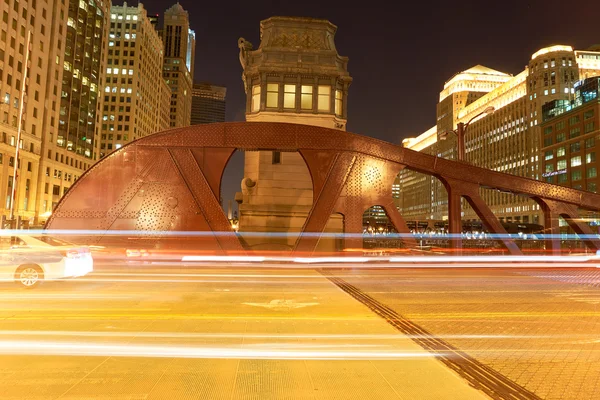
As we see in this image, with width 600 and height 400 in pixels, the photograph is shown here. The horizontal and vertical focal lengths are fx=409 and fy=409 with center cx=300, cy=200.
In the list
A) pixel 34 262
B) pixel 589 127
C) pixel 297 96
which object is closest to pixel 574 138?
pixel 589 127

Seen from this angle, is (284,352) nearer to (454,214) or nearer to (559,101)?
(454,214)

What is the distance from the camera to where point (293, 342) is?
20.6ft

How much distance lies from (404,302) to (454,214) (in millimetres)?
8439

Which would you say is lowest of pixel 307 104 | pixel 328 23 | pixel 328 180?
pixel 328 180

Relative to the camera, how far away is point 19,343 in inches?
233

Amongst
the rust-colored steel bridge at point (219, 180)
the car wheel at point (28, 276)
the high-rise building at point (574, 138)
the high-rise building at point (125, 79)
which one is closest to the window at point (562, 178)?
the high-rise building at point (574, 138)

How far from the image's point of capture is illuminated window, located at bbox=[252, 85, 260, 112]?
1011 inches

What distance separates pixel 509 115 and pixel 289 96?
395ft

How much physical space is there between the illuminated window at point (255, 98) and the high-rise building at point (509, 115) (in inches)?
3267

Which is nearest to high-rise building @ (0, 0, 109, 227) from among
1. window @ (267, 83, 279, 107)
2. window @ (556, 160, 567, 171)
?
window @ (267, 83, 279, 107)

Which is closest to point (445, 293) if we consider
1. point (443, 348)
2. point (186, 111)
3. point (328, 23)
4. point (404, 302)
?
point (404, 302)

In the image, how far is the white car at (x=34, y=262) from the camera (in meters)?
10.7

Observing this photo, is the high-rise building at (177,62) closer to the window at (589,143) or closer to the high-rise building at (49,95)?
the high-rise building at (49,95)

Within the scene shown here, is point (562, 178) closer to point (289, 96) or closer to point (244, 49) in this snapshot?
point (289, 96)
